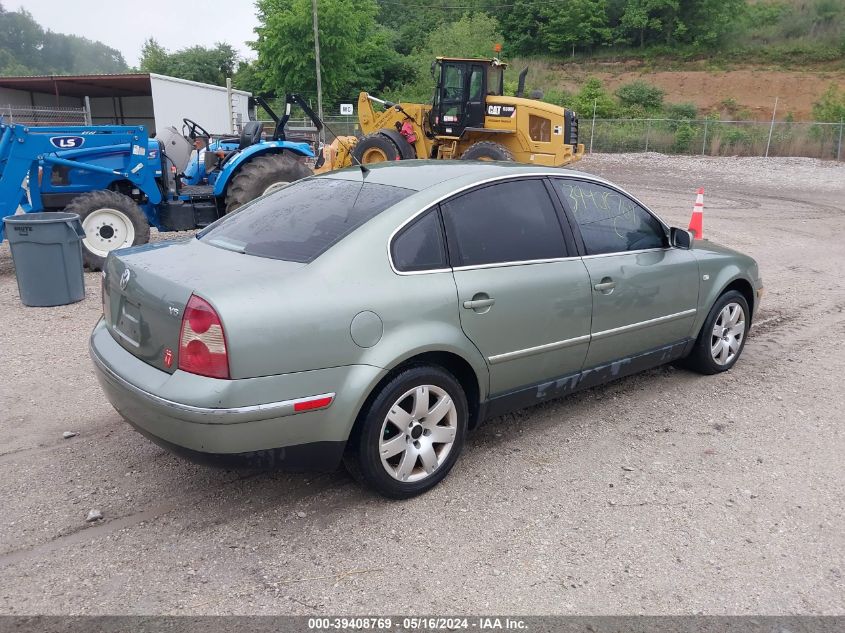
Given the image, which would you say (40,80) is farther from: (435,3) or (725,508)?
(435,3)

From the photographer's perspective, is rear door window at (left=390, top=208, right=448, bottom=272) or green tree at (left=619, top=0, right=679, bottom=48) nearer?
rear door window at (left=390, top=208, right=448, bottom=272)

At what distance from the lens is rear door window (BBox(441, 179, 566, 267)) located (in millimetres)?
3723

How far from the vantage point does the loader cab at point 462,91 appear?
15758 millimetres

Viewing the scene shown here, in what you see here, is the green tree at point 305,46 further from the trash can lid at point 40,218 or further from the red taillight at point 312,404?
the red taillight at point 312,404

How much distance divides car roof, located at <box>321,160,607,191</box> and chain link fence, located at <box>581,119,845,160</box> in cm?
2993

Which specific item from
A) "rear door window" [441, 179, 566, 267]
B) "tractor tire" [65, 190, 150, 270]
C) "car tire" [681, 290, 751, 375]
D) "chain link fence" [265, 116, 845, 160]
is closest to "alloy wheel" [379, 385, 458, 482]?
"rear door window" [441, 179, 566, 267]

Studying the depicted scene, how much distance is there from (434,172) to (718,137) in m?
30.8

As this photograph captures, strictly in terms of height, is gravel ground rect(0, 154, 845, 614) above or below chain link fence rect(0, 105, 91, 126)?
below

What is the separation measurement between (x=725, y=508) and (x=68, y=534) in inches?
127

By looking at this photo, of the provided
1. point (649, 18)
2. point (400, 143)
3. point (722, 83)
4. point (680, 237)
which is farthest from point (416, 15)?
point (680, 237)

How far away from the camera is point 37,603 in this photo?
2752 millimetres

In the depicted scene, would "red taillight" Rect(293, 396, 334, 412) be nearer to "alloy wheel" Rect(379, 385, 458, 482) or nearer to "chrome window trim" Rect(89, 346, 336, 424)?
"chrome window trim" Rect(89, 346, 336, 424)

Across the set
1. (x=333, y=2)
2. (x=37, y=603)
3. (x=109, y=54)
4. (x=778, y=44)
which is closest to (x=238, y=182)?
(x=37, y=603)

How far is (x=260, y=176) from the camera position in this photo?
9.63 metres
